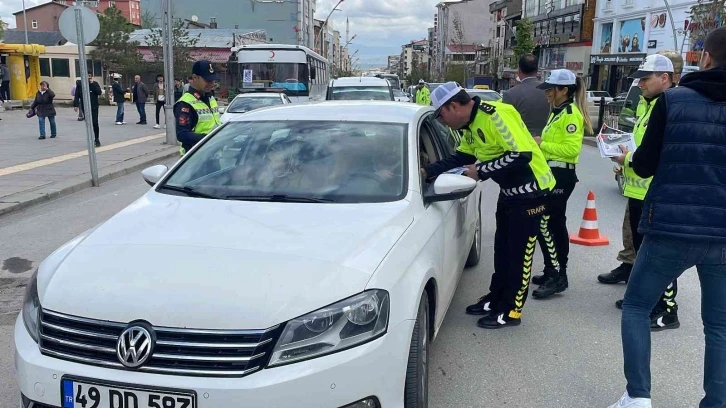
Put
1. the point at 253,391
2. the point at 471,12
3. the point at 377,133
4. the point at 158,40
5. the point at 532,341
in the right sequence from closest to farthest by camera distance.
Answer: the point at 253,391, the point at 377,133, the point at 532,341, the point at 158,40, the point at 471,12

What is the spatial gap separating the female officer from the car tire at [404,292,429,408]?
2450 millimetres

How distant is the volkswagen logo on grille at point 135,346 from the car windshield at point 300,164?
1.29 m

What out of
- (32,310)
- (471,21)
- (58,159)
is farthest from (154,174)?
(471,21)

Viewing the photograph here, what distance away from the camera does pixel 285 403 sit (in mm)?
2338

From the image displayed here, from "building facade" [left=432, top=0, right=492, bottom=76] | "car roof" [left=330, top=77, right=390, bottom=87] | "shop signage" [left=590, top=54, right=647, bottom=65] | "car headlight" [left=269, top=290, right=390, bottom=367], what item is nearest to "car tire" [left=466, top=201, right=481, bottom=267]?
"car headlight" [left=269, top=290, right=390, bottom=367]

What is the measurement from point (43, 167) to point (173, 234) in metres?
10.6

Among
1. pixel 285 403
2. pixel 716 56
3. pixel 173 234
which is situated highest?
pixel 716 56

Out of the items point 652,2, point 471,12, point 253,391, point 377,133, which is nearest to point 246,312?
point 253,391

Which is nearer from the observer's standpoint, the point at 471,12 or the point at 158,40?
the point at 158,40

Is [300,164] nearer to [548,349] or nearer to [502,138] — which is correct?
[502,138]

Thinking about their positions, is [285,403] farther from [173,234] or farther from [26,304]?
[26,304]

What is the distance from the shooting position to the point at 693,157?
2877 mm

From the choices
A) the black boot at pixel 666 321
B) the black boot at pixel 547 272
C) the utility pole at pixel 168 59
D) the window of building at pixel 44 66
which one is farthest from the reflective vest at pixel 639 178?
the window of building at pixel 44 66

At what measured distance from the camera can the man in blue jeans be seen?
2842 millimetres
